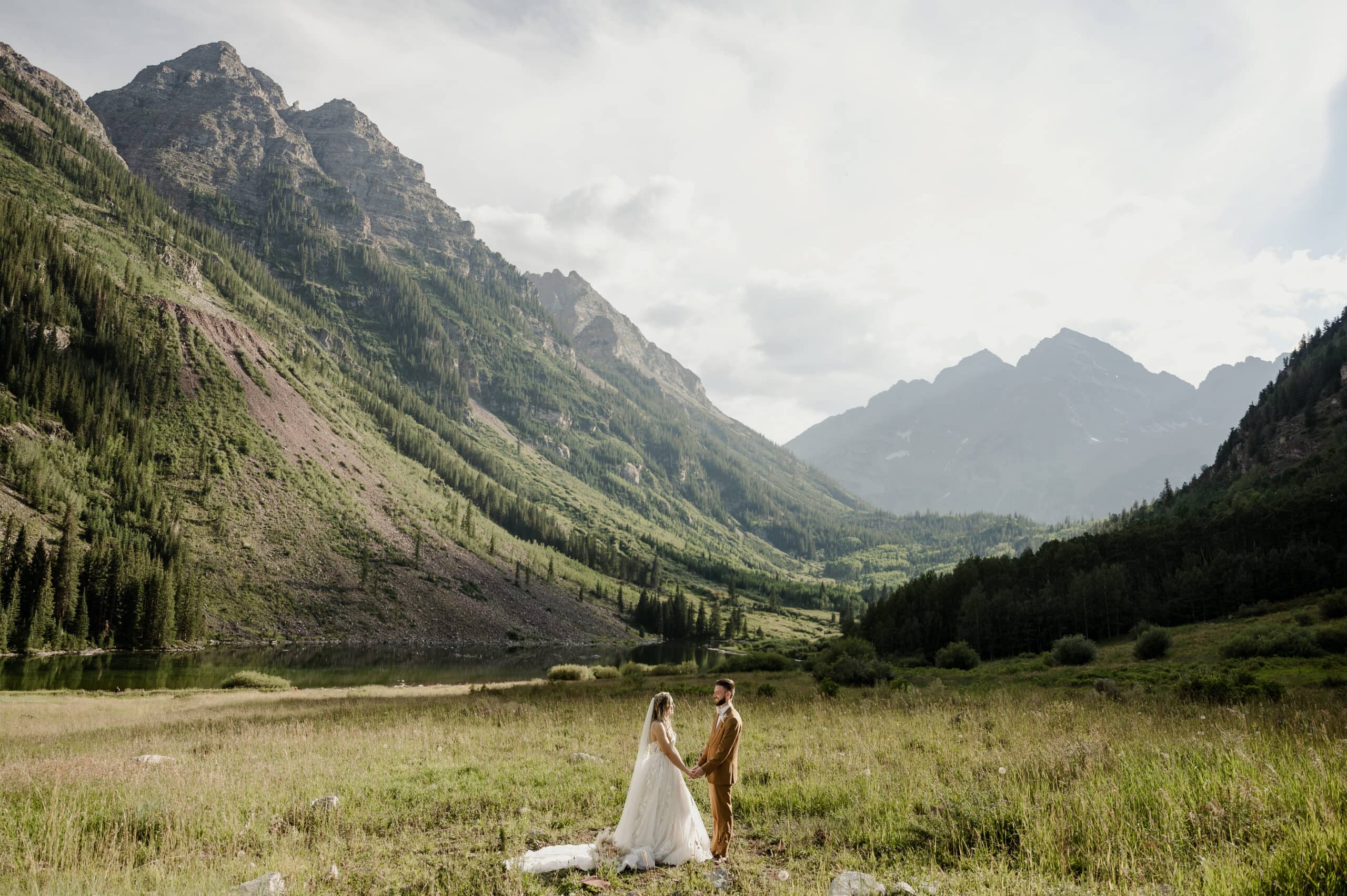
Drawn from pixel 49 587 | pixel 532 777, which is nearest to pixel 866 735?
pixel 532 777

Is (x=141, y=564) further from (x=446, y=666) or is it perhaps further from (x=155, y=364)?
(x=155, y=364)

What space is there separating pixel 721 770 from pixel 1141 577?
93503mm

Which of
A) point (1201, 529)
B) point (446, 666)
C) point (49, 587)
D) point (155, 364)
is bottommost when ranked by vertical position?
point (446, 666)

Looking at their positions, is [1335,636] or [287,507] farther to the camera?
[287,507]

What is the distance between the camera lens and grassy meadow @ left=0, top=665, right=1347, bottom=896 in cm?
787

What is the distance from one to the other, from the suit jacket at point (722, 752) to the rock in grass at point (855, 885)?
2.51 meters

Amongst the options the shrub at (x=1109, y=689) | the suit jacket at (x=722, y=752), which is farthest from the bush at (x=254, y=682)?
the shrub at (x=1109, y=689)

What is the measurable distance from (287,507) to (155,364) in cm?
5386

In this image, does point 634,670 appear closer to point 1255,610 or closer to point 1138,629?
point 1138,629

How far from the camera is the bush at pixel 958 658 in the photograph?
A: 182 feet

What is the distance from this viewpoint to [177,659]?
260 ft

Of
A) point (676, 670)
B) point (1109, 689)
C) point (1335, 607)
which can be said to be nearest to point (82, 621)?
point (676, 670)

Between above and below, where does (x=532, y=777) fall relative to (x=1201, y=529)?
below

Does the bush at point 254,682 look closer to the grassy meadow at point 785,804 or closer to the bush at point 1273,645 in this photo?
the grassy meadow at point 785,804
